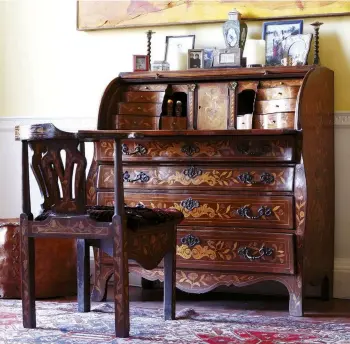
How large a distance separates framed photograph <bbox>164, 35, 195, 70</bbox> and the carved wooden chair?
4.42ft

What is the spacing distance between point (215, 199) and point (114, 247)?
0.90m

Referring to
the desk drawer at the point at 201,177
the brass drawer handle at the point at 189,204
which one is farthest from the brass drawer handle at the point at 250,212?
the brass drawer handle at the point at 189,204

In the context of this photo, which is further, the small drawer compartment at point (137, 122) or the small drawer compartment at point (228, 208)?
the small drawer compartment at point (137, 122)

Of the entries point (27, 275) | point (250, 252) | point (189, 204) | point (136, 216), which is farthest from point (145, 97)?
point (27, 275)

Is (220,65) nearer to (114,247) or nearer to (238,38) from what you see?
(238,38)

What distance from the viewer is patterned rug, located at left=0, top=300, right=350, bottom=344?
316cm

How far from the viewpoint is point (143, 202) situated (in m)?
4.02

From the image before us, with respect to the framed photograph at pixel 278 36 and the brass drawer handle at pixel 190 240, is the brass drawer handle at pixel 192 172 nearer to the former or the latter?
the brass drawer handle at pixel 190 240

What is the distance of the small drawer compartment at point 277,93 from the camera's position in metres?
3.99

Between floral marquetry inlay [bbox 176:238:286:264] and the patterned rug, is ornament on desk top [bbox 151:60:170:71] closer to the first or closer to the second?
floral marquetry inlay [bbox 176:238:286:264]

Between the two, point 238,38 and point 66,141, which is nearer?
point 66,141

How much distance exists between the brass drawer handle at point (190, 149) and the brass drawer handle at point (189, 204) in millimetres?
241

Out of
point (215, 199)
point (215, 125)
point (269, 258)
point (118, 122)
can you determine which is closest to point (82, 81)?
point (118, 122)

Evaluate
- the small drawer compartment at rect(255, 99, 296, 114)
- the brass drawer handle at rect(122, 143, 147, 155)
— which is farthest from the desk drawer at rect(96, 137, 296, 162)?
the small drawer compartment at rect(255, 99, 296, 114)
